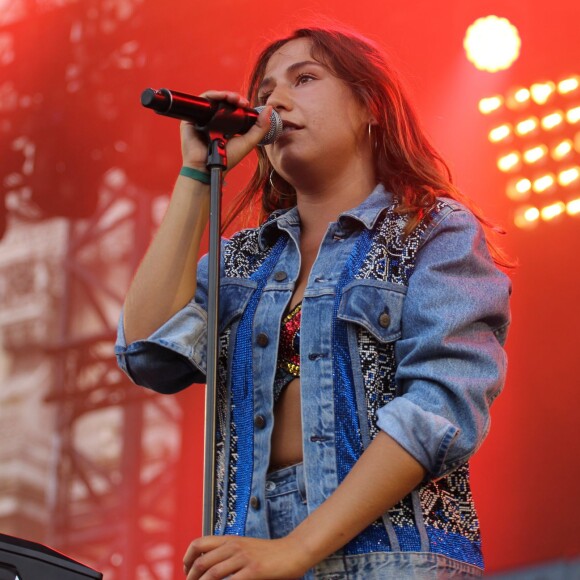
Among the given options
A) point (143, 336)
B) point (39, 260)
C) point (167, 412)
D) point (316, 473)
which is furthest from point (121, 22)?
point (316, 473)

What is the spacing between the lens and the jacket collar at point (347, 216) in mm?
1839

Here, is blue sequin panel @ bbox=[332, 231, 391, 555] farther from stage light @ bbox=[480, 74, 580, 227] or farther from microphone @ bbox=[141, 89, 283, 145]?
stage light @ bbox=[480, 74, 580, 227]

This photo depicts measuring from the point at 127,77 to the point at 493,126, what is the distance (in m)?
1.29

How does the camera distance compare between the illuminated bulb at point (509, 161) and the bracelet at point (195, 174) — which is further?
the illuminated bulb at point (509, 161)

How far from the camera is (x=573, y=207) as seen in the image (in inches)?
122

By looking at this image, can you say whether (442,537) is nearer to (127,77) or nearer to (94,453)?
(94,453)

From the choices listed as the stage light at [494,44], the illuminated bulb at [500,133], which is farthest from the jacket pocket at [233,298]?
the stage light at [494,44]

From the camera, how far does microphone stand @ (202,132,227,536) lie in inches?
55.9

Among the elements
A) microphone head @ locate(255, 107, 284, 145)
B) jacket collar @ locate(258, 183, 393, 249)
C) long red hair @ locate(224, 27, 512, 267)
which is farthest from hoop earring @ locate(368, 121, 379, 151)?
microphone head @ locate(255, 107, 284, 145)

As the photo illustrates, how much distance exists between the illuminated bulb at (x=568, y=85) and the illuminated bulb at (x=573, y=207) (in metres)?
0.33

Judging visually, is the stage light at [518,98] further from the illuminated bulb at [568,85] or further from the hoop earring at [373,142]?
the hoop earring at [373,142]

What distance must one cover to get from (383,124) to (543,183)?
4.02 ft

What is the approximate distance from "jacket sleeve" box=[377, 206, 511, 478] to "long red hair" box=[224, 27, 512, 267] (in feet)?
0.52

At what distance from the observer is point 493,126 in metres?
3.27
